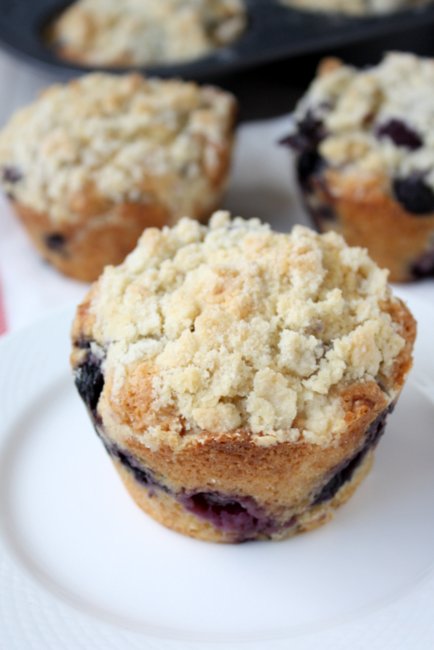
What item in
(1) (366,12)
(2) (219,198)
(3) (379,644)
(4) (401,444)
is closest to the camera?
(3) (379,644)

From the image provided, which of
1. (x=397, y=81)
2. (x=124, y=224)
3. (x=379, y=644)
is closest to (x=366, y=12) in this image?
(x=397, y=81)

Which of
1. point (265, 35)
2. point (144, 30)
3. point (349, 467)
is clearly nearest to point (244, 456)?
point (349, 467)

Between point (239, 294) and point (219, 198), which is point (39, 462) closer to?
point (239, 294)

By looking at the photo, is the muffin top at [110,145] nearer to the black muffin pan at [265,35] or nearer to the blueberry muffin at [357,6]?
the black muffin pan at [265,35]

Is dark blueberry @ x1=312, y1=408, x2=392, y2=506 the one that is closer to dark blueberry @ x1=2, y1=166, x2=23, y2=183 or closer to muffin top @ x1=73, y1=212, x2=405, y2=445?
muffin top @ x1=73, y1=212, x2=405, y2=445

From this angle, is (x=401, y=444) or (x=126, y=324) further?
(x=401, y=444)

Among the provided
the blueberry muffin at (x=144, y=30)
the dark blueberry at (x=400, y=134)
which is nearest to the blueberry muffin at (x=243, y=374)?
the dark blueberry at (x=400, y=134)

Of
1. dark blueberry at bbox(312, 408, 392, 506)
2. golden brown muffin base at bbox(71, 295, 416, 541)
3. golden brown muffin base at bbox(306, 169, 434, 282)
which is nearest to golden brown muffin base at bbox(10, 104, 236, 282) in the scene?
golden brown muffin base at bbox(306, 169, 434, 282)
